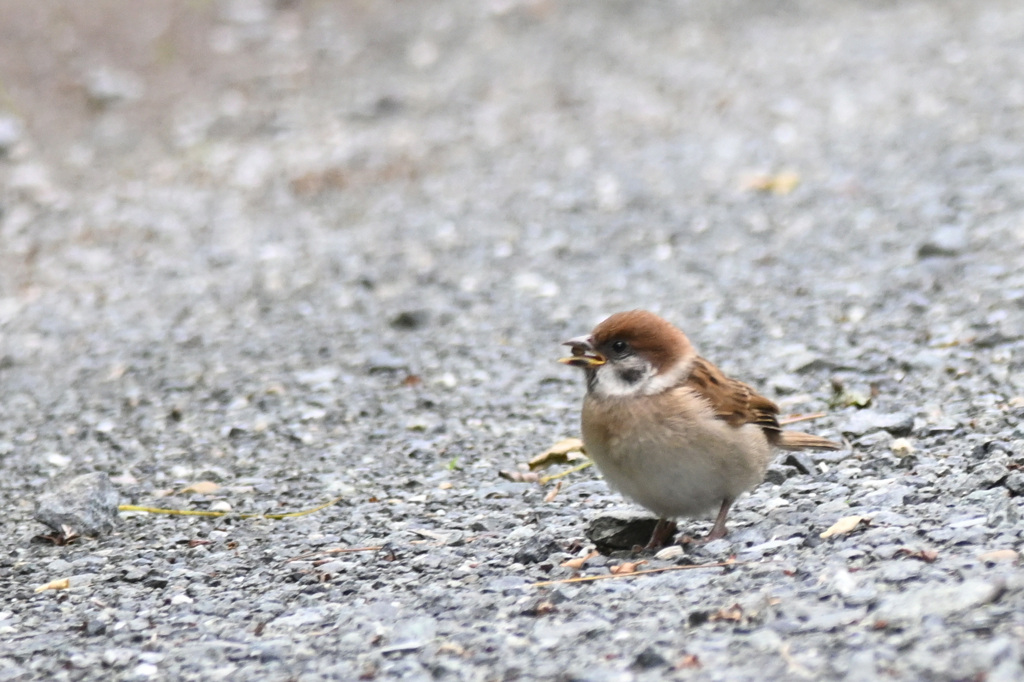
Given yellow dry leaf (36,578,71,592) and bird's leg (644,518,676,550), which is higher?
bird's leg (644,518,676,550)

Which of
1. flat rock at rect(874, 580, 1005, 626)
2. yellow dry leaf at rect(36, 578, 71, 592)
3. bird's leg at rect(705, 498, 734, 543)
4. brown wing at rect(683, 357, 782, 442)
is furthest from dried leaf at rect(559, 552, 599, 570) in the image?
yellow dry leaf at rect(36, 578, 71, 592)

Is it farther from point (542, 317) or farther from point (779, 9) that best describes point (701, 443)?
point (779, 9)

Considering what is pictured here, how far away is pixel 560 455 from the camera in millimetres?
6195

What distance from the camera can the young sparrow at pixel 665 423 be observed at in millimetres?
4711

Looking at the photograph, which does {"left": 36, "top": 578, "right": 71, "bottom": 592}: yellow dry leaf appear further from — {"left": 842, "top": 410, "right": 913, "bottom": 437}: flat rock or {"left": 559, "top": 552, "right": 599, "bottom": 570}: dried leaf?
{"left": 842, "top": 410, "right": 913, "bottom": 437}: flat rock

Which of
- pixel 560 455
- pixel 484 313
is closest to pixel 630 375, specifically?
pixel 560 455

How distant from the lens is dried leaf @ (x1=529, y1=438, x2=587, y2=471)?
6.15m

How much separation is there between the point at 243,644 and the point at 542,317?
4578 mm

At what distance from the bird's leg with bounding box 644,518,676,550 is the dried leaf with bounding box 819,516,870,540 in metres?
0.63

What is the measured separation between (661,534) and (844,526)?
0.70 metres

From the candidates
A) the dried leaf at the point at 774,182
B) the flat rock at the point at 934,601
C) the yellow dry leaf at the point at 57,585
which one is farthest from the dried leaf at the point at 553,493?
the dried leaf at the point at 774,182

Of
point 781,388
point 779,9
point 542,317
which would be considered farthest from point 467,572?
point 779,9

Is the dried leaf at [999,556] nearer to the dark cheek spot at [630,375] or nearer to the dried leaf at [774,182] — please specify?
the dark cheek spot at [630,375]

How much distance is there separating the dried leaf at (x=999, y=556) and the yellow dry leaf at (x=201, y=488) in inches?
134
